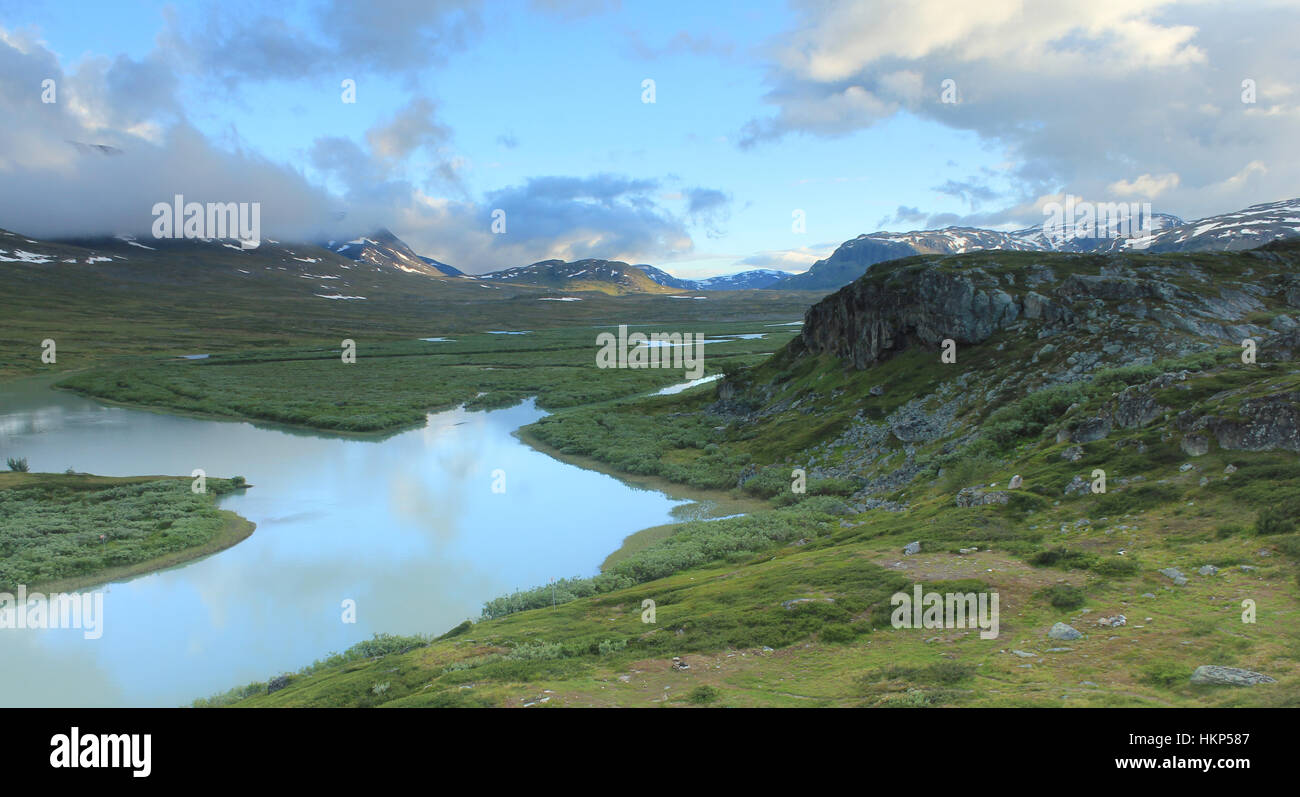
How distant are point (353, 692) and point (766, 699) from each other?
10.9m

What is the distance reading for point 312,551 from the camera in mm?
37500

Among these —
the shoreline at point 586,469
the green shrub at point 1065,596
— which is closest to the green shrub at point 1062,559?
the green shrub at point 1065,596

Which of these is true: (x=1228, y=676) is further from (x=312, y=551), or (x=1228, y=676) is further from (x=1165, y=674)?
(x=312, y=551)

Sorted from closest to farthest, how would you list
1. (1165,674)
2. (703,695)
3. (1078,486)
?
(1165,674)
(703,695)
(1078,486)

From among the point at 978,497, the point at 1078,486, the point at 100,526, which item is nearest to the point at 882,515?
the point at 978,497

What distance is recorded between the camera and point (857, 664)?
53.0ft

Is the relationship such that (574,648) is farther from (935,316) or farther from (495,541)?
(935,316)

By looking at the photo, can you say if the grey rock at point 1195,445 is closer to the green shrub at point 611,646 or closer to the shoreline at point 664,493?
the shoreline at point 664,493

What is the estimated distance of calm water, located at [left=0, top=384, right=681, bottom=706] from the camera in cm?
2547

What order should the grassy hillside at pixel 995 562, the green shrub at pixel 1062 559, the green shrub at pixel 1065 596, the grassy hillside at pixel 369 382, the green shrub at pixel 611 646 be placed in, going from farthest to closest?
the grassy hillside at pixel 369 382 < the green shrub at pixel 1062 559 < the green shrub at pixel 611 646 < the green shrub at pixel 1065 596 < the grassy hillside at pixel 995 562

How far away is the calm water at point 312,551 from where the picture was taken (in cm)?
2547

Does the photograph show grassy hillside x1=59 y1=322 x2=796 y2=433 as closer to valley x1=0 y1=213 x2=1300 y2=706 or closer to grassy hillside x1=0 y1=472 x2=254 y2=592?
valley x1=0 y1=213 x2=1300 y2=706

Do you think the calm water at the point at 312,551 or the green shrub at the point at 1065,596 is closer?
the green shrub at the point at 1065,596
